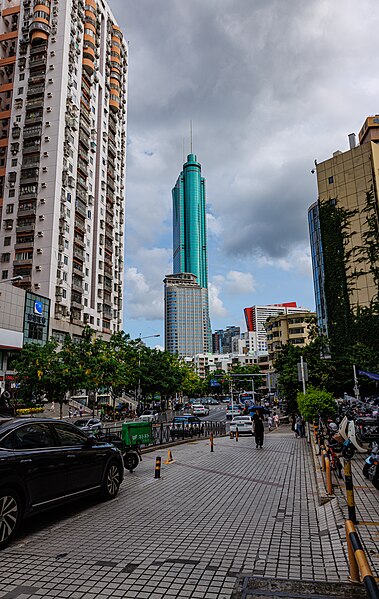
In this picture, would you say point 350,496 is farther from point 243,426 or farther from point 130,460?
point 243,426

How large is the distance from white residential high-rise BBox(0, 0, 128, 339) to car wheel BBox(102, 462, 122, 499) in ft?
142

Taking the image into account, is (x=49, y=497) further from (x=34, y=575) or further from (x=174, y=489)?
(x=174, y=489)

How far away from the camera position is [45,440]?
22.8ft

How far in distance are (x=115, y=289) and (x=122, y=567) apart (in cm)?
6218

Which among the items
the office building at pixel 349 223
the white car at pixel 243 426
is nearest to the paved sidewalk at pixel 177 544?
the white car at pixel 243 426

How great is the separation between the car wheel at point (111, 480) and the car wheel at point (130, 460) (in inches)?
154

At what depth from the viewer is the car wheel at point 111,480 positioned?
8344mm

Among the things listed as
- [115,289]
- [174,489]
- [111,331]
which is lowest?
[174,489]

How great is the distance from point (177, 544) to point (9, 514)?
7.70ft

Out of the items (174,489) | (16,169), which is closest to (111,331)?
(16,169)

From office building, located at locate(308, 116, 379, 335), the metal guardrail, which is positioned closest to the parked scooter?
the metal guardrail

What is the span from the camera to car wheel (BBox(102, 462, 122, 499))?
834cm

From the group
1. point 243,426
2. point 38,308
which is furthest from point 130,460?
point 38,308

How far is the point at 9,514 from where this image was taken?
5.75 metres
